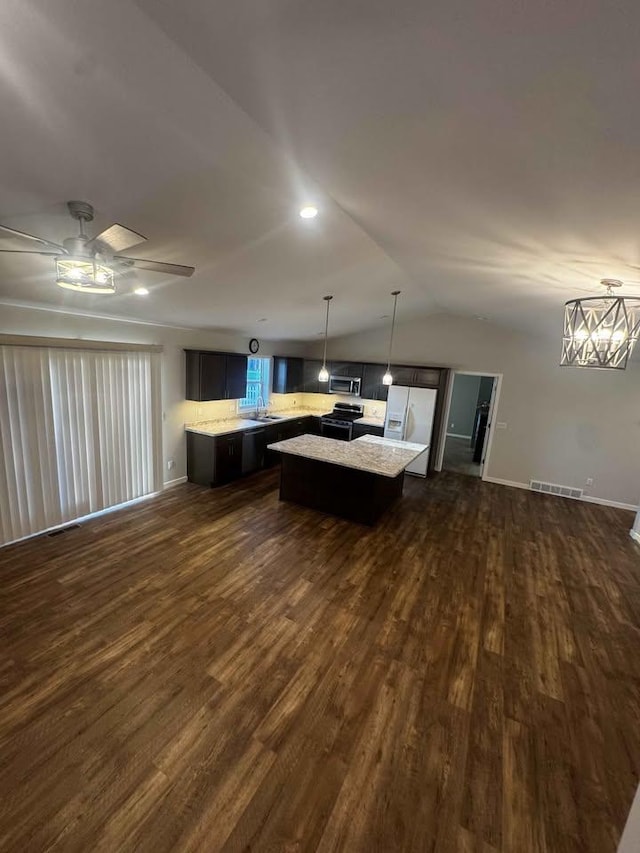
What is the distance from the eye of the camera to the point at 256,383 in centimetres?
708

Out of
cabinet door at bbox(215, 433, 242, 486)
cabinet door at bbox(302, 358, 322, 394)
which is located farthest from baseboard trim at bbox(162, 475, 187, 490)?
cabinet door at bbox(302, 358, 322, 394)

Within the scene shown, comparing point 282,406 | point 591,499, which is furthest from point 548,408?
point 282,406

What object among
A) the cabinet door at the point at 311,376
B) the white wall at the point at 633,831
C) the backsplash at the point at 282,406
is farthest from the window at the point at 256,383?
the white wall at the point at 633,831

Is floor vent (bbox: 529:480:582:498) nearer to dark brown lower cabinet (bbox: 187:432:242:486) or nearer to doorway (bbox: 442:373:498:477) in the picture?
doorway (bbox: 442:373:498:477)

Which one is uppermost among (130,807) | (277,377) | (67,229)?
(67,229)

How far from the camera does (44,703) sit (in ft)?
6.81

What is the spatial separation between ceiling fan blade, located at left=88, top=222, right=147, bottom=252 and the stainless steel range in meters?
5.73

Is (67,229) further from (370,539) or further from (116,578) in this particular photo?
(370,539)

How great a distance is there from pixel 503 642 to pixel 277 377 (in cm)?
570

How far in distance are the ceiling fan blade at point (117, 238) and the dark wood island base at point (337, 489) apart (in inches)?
128

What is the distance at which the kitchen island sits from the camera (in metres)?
4.37

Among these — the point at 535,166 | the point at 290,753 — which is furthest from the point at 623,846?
the point at 535,166

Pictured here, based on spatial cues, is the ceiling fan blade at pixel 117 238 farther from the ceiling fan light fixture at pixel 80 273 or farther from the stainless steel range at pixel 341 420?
the stainless steel range at pixel 341 420

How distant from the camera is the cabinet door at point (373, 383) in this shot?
7.05 m
